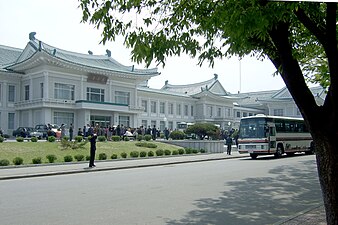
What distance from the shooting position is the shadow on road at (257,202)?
7891 millimetres

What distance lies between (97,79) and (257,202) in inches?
1710

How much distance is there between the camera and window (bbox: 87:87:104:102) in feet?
167

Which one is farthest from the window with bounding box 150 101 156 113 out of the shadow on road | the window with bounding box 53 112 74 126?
the shadow on road

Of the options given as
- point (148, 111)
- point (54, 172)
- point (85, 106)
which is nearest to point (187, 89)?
point (148, 111)

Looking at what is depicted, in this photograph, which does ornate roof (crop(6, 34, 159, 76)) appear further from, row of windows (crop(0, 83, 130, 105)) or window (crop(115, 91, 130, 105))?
window (crop(115, 91, 130, 105))

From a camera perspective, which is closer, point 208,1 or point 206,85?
point 208,1

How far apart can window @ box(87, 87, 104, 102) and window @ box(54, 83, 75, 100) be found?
108 inches

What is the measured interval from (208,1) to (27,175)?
12.7 meters

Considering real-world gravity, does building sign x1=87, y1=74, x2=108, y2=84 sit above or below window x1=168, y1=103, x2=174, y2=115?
above

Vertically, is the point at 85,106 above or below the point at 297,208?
above

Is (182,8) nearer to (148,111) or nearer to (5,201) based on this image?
(5,201)

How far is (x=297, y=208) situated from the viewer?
9.06 meters

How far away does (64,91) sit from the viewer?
4750 cm

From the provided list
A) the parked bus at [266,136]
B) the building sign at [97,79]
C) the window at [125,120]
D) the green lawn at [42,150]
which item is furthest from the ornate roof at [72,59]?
the parked bus at [266,136]
